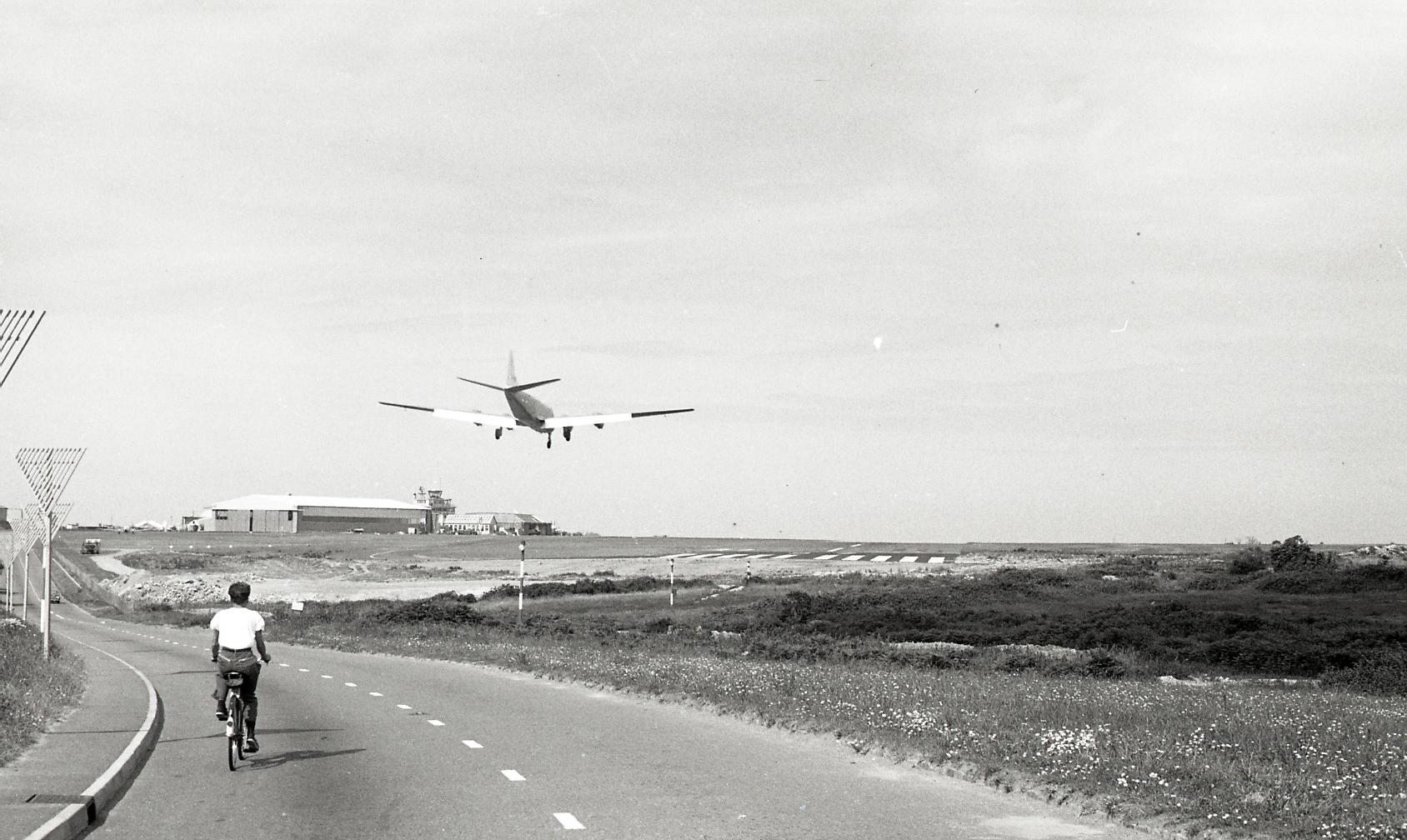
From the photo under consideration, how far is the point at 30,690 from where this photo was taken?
1844cm

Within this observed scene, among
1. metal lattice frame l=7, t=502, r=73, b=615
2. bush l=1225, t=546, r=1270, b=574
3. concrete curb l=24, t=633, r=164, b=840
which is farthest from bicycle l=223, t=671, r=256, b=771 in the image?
bush l=1225, t=546, r=1270, b=574

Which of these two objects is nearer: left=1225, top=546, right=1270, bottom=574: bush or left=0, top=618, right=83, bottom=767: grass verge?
left=0, top=618, right=83, bottom=767: grass verge

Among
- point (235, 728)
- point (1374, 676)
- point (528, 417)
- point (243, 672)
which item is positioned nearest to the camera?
point (235, 728)

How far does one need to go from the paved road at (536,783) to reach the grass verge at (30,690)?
57.2 inches

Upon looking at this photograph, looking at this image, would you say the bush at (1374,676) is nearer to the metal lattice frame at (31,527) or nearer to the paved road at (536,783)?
the paved road at (536,783)

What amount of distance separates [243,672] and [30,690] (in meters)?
6.70

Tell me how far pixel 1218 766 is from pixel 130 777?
10.3 metres

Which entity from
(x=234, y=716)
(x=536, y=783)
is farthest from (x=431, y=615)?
(x=536, y=783)

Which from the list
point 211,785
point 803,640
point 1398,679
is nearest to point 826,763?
point 211,785

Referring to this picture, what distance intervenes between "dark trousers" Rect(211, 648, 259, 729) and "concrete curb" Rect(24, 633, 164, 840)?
43.1 inches

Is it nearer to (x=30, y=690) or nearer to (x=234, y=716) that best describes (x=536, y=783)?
(x=234, y=716)

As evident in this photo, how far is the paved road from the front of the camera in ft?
33.0

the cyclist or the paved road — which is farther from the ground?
the cyclist

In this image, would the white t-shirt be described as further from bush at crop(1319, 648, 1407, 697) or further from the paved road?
bush at crop(1319, 648, 1407, 697)
